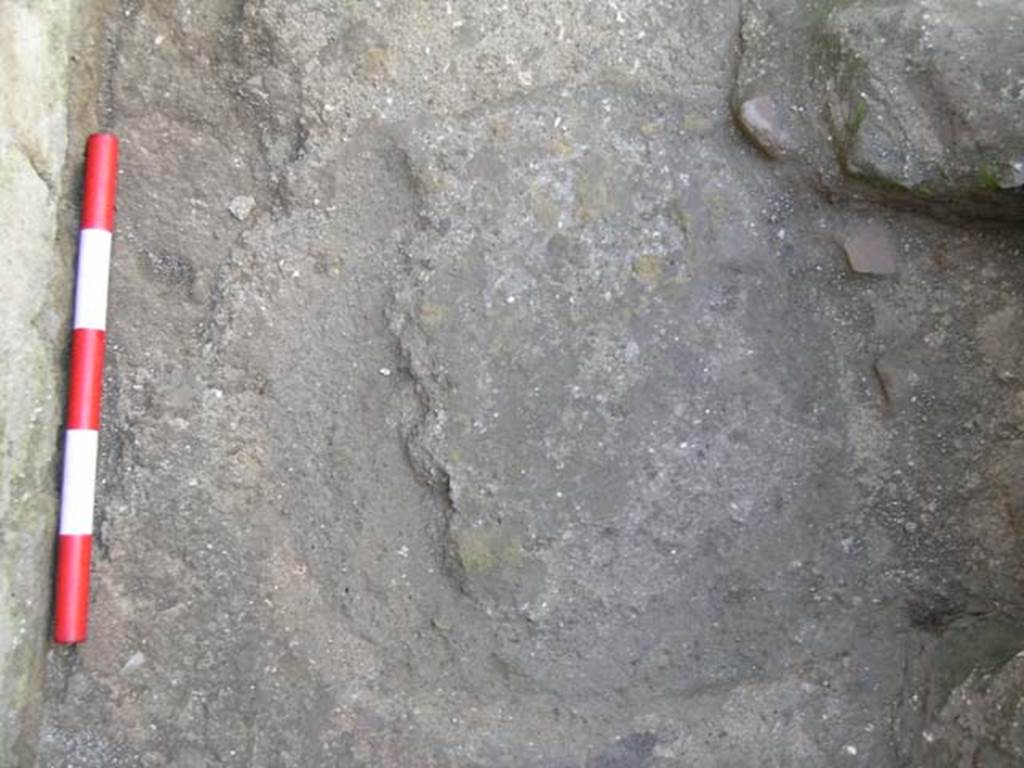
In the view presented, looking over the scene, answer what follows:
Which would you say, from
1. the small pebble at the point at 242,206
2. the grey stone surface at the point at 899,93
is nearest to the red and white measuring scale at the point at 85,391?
the small pebble at the point at 242,206

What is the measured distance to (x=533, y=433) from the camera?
1.75m

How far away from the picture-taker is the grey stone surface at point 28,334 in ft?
5.41

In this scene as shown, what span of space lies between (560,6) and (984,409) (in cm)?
84

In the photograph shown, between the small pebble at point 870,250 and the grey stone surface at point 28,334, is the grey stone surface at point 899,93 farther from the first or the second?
the grey stone surface at point 28,334

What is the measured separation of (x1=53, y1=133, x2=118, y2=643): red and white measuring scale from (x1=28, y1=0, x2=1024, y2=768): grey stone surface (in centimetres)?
4

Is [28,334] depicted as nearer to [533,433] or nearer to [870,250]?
[533,433]

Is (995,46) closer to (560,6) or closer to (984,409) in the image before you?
(984,409)

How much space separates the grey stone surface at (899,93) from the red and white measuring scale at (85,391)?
93 cm

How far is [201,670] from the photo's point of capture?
175 cm

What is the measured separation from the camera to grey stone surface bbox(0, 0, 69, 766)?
1648mm

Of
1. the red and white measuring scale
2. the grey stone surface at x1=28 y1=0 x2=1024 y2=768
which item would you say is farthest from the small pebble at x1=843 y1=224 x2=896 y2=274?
the red and white measuring scale

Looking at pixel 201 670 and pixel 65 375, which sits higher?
pixel 65 375

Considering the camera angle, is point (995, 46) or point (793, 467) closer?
point (995, 46)

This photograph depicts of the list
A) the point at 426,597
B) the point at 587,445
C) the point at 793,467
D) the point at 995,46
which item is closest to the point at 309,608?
the point at 426,597
